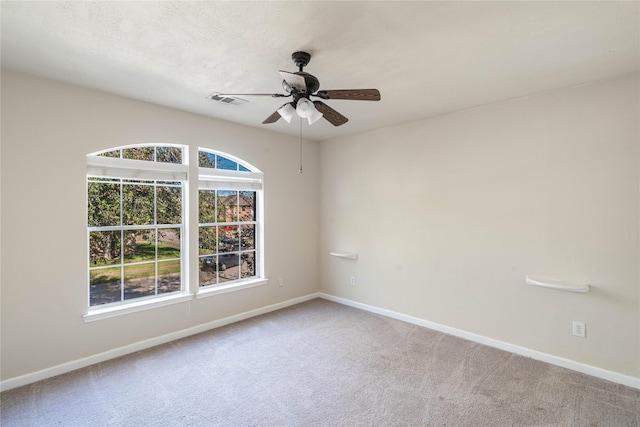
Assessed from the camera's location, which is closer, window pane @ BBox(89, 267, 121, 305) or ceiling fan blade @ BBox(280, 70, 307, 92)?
ceiling fan blade @ BBox(280, 70, 307, 92)

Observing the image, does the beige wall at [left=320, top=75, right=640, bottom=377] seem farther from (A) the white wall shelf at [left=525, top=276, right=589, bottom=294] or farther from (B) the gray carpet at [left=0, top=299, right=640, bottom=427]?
(B) the gray carpet at [left=0, top=299, right=640, bottom=427]

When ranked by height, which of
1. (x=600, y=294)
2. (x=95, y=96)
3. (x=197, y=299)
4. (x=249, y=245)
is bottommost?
(x=197, y=299)

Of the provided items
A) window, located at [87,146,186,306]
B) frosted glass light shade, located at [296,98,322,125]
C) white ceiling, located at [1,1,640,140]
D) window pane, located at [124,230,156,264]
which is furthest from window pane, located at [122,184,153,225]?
frosted glass light shade, located at [296,98,322,125]

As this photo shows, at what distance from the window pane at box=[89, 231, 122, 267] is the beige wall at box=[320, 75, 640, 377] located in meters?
3.05

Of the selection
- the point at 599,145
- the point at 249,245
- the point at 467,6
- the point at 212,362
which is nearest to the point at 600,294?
the point at 599,145

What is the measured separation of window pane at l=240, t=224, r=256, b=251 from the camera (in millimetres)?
4410

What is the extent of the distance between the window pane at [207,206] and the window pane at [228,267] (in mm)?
539

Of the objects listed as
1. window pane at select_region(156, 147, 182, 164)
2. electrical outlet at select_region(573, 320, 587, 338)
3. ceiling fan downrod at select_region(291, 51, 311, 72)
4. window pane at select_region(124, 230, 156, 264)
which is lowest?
electrical outlet at select_region(573, 320, 587, 338)

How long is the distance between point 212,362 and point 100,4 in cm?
292

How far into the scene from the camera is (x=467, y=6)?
1.76 metres

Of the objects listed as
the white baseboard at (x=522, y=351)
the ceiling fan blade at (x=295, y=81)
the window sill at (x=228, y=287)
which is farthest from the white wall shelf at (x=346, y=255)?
the ceiling fan blade at (x=295, y=81)

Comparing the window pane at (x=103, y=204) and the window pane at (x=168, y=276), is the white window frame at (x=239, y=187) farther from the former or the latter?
the window pane at (x=103, y=204)

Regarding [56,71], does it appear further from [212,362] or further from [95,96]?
[212,362]

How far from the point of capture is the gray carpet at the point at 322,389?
2.23 m
